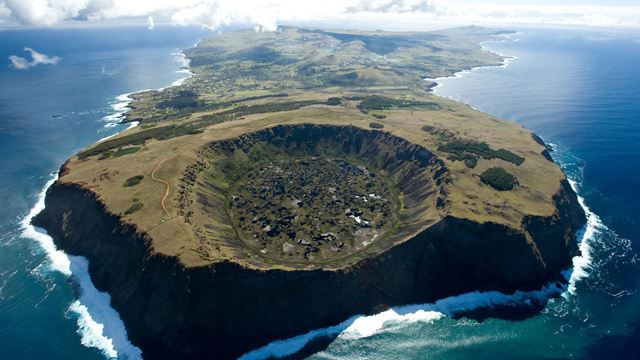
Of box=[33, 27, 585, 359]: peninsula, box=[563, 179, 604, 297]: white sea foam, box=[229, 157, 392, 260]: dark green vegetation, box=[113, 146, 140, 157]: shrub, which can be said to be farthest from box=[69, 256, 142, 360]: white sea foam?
box=[563, 179, 604, 297]: white sea foam

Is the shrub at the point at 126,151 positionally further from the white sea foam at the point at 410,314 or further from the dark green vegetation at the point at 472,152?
the dark green vegetation at the point at 472,152

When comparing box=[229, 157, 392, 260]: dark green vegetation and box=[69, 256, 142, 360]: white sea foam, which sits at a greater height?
box=[229, 157, 392, 260]: dark green vegetation

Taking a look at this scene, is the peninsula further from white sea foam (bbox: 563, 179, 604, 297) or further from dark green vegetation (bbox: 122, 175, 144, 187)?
white sea foam (bbox: 563, 179, 604, 297)

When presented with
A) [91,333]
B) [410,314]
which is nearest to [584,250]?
[410,314]

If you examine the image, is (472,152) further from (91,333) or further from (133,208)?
(91,333)

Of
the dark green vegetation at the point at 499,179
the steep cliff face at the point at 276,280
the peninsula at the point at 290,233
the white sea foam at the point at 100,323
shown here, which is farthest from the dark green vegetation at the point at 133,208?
the dark green vegetation at the point at 499,179
